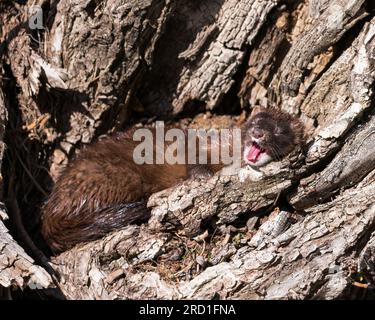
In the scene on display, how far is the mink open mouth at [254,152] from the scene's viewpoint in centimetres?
508

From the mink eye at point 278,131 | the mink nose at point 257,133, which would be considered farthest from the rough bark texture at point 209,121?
the mink nose at point 257,133

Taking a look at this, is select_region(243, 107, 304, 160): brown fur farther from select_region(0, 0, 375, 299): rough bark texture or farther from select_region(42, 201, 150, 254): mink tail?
select_region(42, 201, 150, 254): mink tail

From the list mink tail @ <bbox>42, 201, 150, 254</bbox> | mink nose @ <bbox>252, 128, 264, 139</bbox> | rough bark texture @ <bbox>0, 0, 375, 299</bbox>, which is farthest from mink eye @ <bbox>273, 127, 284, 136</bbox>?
mink tail @ <bbox>42, 201, 150, 254</bbox>

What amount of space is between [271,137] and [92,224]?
1.69 meters

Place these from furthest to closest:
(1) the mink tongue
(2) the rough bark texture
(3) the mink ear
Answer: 1. (3) the mink ear
2. (1) the mink tongue
3. (2) the rough bark texture

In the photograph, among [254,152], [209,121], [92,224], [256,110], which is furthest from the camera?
[209,121]

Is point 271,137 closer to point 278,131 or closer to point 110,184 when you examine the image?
point 278,131

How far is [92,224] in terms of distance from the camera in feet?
16.6

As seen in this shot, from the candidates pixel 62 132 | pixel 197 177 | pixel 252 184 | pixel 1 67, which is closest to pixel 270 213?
pixel 252 184

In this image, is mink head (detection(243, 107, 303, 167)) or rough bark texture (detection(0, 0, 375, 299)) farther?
mink head (detection(243, 107, 303, 167))

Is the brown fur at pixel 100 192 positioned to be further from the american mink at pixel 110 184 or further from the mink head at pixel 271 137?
the mink head at pixel 271 137

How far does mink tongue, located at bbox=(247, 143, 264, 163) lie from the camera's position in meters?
5.08

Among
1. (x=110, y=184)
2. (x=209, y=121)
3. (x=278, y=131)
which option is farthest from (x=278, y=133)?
(x=110, y=184)

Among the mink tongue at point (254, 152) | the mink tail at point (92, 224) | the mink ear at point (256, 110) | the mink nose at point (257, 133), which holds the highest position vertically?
the mink ear at point (256, 110)
